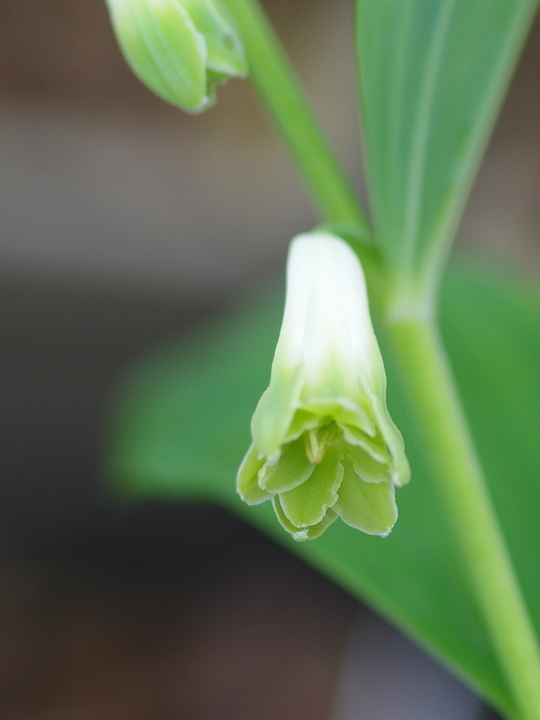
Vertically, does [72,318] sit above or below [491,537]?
above

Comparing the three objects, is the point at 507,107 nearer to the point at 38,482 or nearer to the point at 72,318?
the point at 72,318

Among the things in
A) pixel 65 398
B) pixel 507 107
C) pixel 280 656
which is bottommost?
pixel 280 656

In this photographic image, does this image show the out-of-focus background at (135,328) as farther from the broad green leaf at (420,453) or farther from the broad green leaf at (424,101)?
the broad green leaf at (424,101)

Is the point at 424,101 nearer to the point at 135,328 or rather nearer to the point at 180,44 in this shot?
the point at 180,44

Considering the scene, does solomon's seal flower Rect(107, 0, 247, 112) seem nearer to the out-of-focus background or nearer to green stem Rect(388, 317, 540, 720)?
green stem Rect(388, 317, 540, 720)

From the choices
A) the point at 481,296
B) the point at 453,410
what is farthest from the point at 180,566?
the point at 453,410

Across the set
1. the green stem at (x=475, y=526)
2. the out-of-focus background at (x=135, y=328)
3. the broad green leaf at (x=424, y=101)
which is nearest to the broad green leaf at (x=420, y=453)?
the green stem at (x=475, y=526)

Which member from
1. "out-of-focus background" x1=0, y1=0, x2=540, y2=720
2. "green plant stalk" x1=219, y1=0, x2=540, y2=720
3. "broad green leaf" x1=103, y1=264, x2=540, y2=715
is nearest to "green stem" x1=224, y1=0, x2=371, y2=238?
"green plant stalk" x1=219, y1=0, x2=540, y2=720
